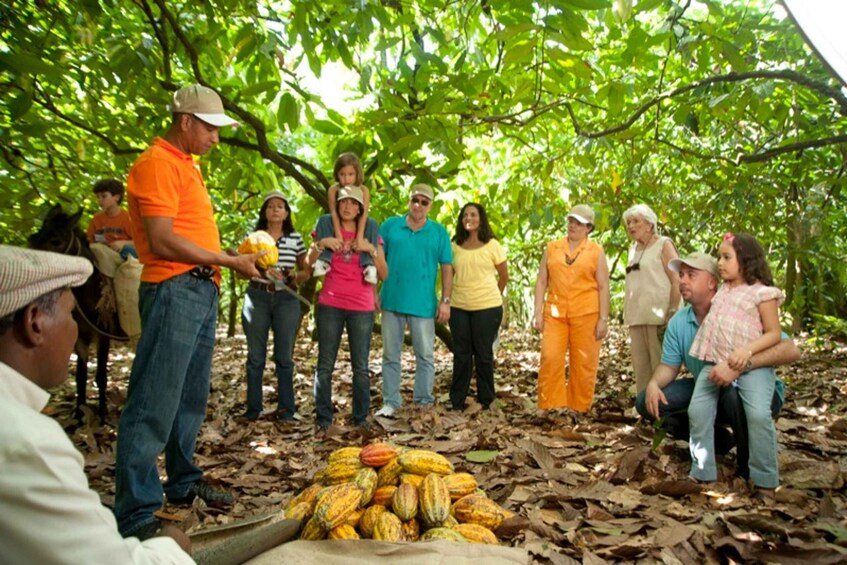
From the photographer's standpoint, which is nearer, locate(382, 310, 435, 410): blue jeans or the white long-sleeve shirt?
the white long-sleeve shirt

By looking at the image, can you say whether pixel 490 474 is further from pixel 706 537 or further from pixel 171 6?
pixel 171 6

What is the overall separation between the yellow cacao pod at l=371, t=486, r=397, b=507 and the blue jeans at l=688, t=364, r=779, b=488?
1.76m

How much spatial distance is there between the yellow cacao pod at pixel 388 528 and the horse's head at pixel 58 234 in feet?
11.2

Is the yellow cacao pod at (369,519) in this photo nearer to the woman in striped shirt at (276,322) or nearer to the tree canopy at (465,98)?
the tree canopy at (465,98)

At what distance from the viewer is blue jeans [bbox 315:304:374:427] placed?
15.8ft

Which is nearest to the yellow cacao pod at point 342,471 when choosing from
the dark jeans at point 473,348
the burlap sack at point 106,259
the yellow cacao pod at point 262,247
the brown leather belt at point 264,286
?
the yellow cacao pod at point 262,247

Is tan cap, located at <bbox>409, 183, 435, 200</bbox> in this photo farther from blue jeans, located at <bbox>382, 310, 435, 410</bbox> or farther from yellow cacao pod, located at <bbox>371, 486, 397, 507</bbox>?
yellow cacao pod, located at <bbox>371, 486, 397, 507</bbox>

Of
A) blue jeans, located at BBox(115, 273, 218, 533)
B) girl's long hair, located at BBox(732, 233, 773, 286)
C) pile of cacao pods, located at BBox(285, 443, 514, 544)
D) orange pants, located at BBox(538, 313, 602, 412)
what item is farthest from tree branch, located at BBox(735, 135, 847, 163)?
blue jeans, located at BBox(115, 273, 218, 533)

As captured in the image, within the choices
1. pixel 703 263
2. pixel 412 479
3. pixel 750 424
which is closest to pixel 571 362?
pixel 703 263

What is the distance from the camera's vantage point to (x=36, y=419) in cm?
110

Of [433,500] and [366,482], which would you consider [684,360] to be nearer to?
[433,500]

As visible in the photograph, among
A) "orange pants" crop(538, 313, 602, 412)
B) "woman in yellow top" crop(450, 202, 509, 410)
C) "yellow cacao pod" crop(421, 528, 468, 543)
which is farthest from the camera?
"woman in yellow top" crop(450, 202, 509, 410)

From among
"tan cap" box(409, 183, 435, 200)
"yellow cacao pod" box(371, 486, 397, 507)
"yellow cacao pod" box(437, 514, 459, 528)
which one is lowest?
"yellow cacao pod" box(437, 514, 459, 528)

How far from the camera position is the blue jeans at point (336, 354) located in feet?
15.8
